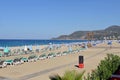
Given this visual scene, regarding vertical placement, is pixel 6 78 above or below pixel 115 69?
below

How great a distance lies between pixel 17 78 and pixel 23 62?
10.4 meters

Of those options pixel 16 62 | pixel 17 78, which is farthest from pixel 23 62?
pixel 17 78

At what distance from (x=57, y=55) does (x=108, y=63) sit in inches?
1001

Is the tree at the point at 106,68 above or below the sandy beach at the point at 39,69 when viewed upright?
above

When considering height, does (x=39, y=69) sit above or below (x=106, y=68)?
below

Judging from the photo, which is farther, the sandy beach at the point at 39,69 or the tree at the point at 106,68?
the sandy beach at the point at 39,69

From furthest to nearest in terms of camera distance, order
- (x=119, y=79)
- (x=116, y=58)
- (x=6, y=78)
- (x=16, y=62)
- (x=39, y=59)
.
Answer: (x=39, y=59) → (x=16, y=62) → (x=6, y=78) → (x=116, y=58) → (x=119, y=79)

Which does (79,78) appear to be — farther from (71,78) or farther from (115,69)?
(115,69)

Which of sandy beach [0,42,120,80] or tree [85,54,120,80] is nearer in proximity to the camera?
tree [85,54,120,80]

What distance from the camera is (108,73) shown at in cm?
1133

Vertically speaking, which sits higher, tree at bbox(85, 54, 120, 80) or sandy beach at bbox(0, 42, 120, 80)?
tree at bbox(85, 54, 120, 80)

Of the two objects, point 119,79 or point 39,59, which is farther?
point 39,59

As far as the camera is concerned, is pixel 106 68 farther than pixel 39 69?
No

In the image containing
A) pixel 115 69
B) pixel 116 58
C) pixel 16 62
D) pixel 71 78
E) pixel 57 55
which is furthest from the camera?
pixel 57 55
